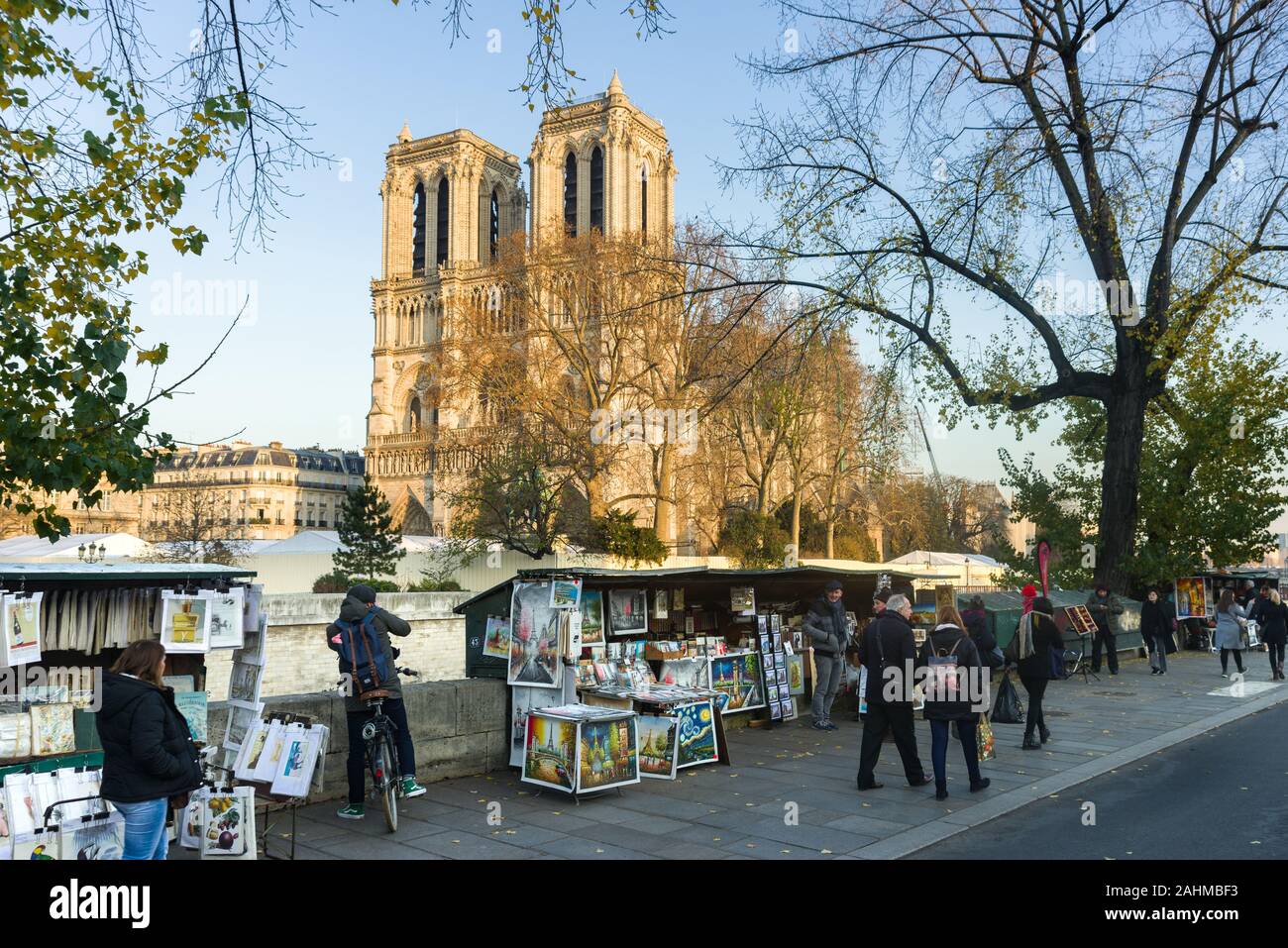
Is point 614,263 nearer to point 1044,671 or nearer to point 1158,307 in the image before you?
point 1158,307

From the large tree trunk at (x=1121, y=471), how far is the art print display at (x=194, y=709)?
18508mm

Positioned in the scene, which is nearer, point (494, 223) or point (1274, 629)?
point (1274, 629)

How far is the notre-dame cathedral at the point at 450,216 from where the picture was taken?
7138 centimetres

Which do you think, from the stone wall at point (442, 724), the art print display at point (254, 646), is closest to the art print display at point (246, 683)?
the art print display at point (254, 646)

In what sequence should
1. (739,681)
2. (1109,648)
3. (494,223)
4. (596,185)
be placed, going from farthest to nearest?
(494,223)
(596,185)
(1109,648)
(739,681)

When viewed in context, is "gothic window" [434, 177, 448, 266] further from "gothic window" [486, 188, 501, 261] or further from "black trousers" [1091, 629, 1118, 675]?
"black trousers" [1091, 629, 1118, 675]

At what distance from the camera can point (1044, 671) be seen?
36.8 ft

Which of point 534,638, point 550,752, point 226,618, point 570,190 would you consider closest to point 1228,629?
point 534,638

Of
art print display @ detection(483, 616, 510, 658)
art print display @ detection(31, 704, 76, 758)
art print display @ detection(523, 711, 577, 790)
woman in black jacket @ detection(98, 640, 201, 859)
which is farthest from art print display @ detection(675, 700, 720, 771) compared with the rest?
woman in black jacket @ detection(98, 640, 201, 859)

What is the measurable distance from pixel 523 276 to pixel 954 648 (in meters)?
33.3

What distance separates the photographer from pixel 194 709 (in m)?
7.66

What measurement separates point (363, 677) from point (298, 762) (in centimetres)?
81

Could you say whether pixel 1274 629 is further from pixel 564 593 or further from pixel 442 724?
pixel 442 724
